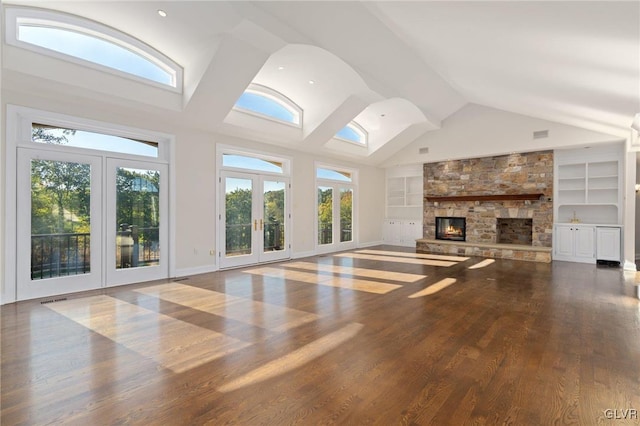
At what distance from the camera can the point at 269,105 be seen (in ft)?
23.3

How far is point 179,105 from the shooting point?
18.1 ft

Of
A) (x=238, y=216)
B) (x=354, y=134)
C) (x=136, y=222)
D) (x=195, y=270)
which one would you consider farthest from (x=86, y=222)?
(x=354, y=134)

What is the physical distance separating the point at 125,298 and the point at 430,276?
194 inches

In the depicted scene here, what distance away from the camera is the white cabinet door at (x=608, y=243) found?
7155mm

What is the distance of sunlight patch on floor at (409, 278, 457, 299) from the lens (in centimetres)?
471

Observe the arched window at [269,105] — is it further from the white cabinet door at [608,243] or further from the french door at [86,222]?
the white cabinet door at [608,243]

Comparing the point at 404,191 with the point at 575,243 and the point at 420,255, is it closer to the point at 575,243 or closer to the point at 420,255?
the point at 420,255

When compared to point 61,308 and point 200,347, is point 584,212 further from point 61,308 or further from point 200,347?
point 61,308

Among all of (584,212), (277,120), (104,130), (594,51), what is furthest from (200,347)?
(584,212)

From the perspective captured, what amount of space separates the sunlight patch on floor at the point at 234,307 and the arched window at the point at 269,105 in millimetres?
3697

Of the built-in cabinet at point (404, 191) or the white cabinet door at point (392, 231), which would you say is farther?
the white cabinet door at point (392, 231)

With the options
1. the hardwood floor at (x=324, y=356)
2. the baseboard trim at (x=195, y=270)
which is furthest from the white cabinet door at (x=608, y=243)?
the baseboard trim at (x=195, y=270)

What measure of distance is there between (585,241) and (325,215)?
630 centimetres

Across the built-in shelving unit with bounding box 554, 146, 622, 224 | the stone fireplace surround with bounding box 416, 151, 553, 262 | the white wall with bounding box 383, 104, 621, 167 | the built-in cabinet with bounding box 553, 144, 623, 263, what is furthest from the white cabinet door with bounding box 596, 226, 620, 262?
the white wall with bounding box 383, 104, 621, 167
